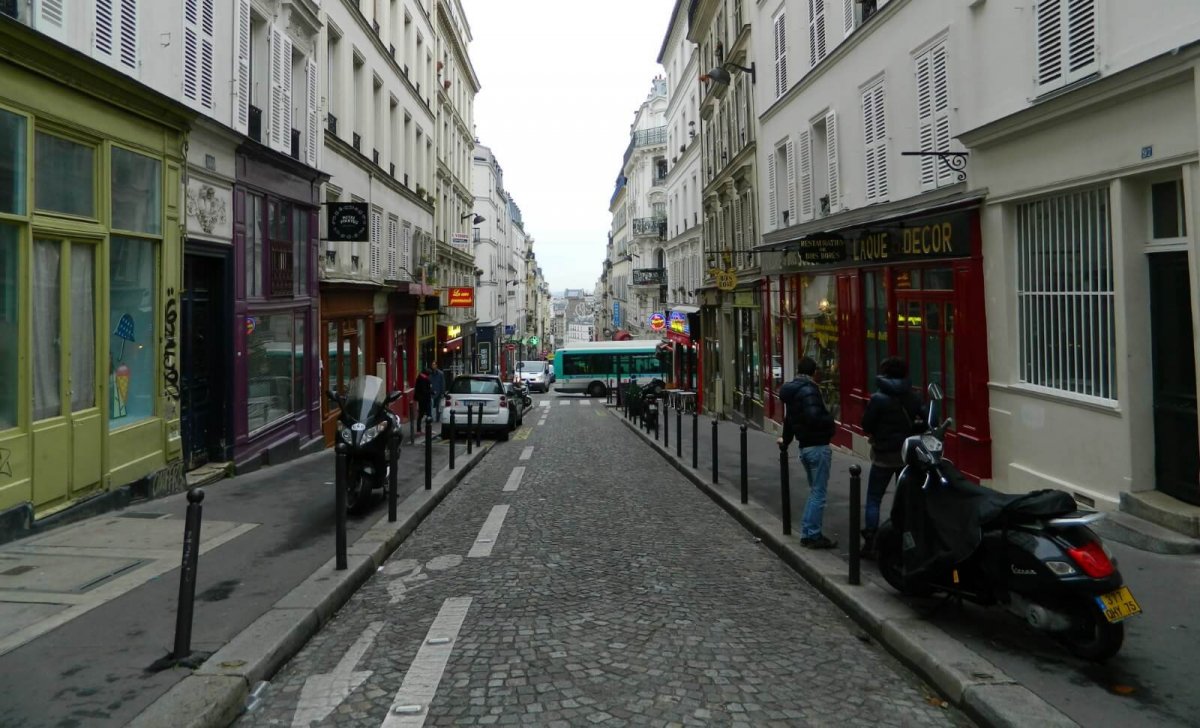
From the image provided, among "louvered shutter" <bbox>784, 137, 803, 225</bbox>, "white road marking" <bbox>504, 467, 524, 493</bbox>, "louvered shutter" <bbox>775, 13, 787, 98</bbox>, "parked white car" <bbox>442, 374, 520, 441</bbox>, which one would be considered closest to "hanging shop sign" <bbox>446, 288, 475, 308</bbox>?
"parked white car" <bbox>442, 374, 520, 441</bbox>

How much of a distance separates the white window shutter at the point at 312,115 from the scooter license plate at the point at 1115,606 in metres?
14.4

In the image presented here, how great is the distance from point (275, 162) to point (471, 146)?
32.6 metres

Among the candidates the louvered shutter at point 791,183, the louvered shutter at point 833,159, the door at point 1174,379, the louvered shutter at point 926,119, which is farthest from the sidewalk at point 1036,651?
the louvered shutter at point 791,183

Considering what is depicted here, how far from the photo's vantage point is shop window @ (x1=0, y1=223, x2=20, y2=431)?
7.33 meters

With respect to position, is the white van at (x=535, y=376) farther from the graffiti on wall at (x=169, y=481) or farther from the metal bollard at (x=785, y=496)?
the metal bollard at (x=785, y=496)

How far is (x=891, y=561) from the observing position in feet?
19.8

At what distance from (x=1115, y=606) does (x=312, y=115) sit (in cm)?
1523

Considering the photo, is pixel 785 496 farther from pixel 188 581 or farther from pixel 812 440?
pixel 188 581

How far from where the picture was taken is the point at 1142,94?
7160 millimetres

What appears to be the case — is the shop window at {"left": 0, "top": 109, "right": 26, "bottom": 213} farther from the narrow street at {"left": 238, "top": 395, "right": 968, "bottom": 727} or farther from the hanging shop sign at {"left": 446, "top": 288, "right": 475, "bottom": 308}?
the hanging shop sign at {"left": 446, "top": 288, "right": 475, "bottom": 308}

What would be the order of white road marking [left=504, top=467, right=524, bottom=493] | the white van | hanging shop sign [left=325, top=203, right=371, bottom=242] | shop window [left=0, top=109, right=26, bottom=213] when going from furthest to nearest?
the white van, hanging shop sign [left=325, top=203, right=371, bottom=242], white road marking [left=504, top=467, right=524, bottom=493], shop window [left=0, top=109, right=26, bottom=213]

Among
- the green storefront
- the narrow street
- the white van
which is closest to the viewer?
the narrow street

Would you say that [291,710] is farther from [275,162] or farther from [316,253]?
[316,253]

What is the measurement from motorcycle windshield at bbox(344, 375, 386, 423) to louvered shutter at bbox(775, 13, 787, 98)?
12.7 metres
